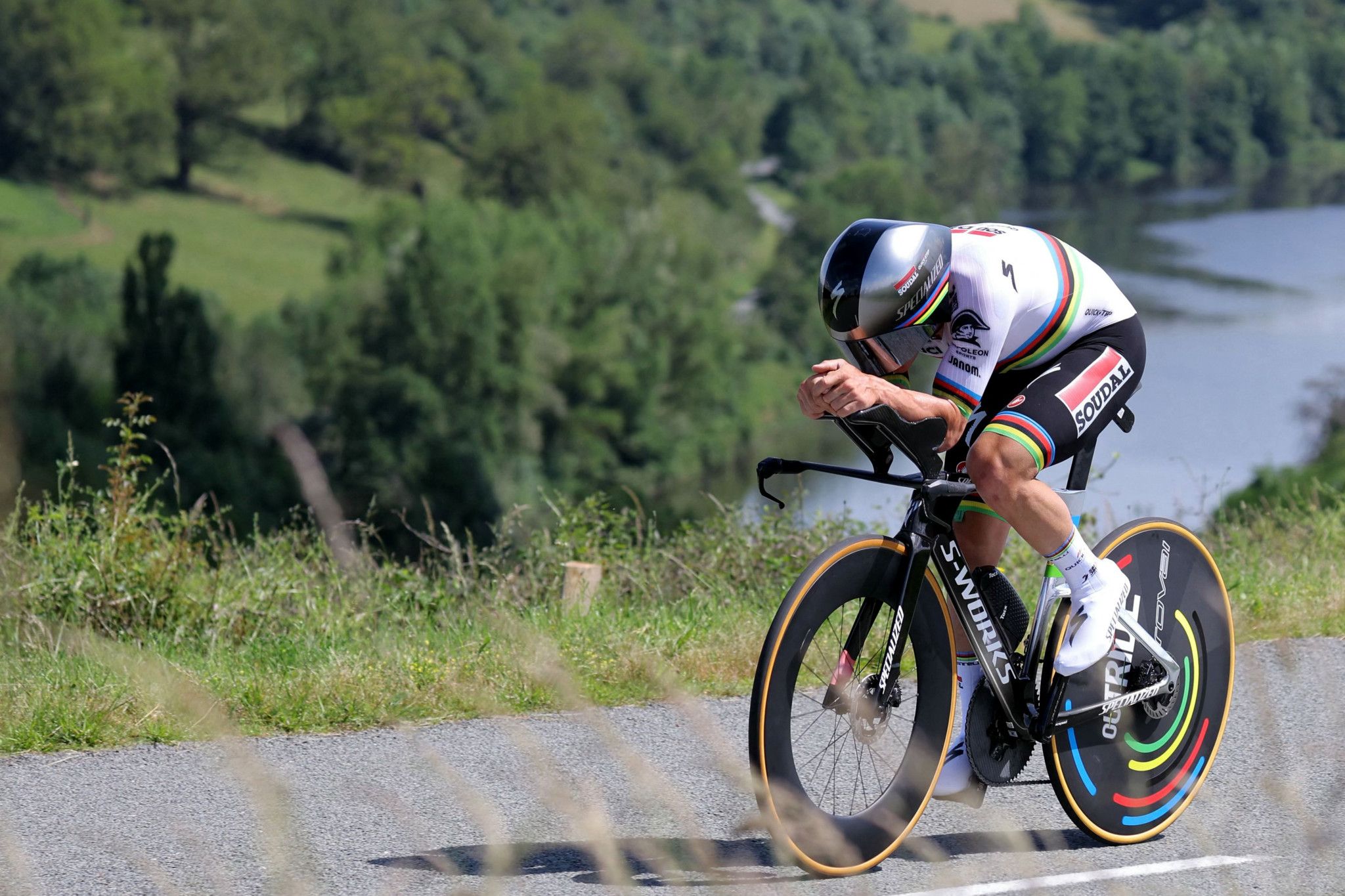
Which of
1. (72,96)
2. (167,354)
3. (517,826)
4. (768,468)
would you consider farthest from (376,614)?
(72,96)

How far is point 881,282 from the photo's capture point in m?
3.18

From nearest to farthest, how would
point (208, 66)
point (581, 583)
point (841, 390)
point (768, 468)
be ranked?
point (841, 390) → point (768, 468) → point (581, 583) → point (208, 66)

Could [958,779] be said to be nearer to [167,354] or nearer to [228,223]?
[167,354]

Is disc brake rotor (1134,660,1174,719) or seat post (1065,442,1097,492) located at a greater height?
seat post (1065,442,1097,492)

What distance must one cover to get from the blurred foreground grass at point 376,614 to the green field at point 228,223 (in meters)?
55.9

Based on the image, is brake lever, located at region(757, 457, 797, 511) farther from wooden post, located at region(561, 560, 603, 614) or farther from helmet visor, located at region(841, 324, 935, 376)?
wooden post, located at region(561, 560, 603, 614)

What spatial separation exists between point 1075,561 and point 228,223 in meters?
73.0

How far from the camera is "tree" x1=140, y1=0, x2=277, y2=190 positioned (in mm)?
76188

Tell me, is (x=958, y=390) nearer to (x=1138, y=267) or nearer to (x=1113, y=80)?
(x=1138, y=267)

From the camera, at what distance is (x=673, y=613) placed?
216 inches

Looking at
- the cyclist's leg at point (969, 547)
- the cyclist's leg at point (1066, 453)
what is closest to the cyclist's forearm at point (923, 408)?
the cyclist's leg at point (1066, 453)

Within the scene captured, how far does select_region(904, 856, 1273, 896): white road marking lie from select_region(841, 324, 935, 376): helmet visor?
1.18m

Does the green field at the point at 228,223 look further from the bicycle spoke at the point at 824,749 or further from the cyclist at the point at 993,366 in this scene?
the bicycle spoke at the point at 824,749

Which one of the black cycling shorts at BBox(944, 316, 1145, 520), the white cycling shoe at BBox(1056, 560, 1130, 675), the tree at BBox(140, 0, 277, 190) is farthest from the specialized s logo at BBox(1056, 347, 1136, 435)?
the tree at BBox(140, 0, 277, 190)
